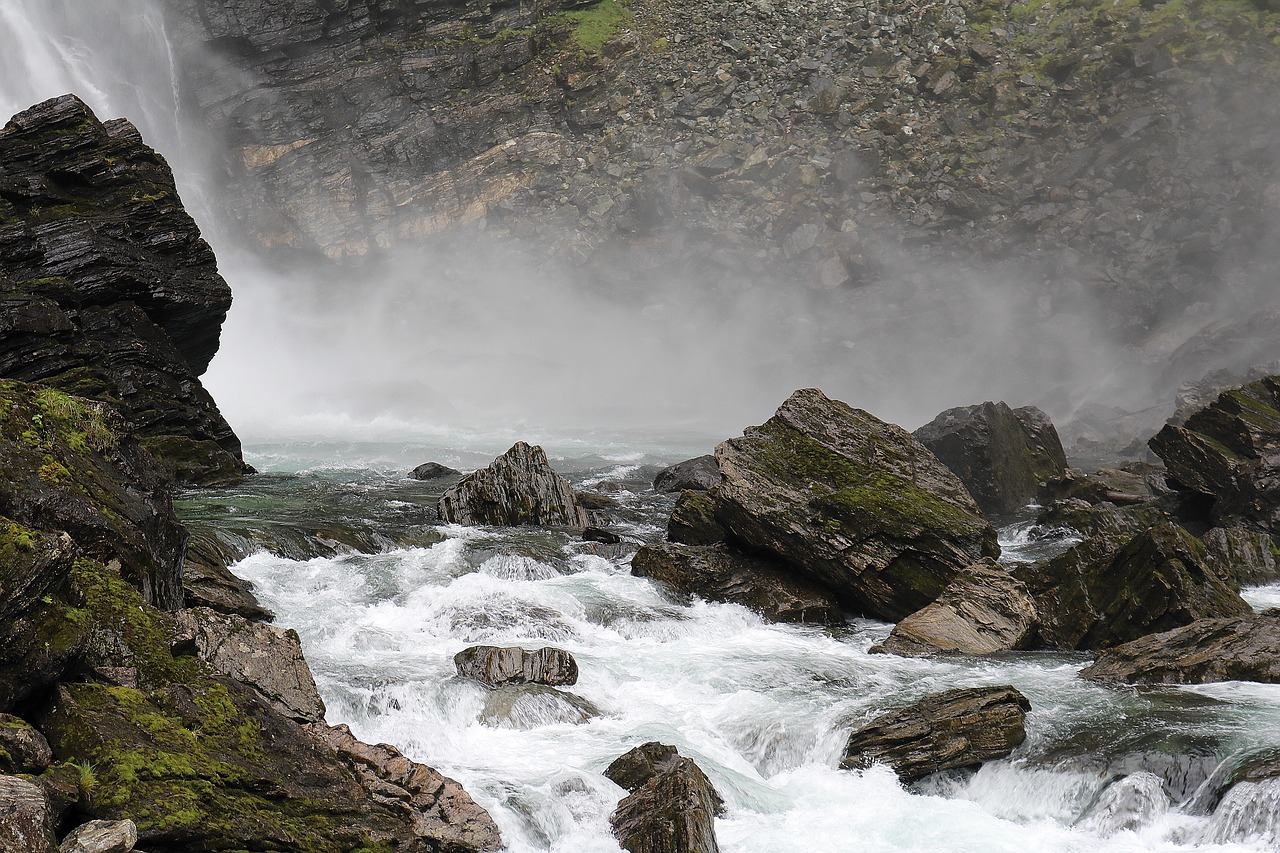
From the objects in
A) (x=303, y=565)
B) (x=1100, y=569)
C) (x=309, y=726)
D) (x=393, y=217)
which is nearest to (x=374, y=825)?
(x=309, y=726)

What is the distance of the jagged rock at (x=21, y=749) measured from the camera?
459 cm

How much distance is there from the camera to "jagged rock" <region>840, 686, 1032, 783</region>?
8.28 meters

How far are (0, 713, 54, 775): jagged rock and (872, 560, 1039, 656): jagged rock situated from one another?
9533 mm

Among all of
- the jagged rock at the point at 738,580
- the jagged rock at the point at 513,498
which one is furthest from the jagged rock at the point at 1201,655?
the jagged rock at the point at 513,498

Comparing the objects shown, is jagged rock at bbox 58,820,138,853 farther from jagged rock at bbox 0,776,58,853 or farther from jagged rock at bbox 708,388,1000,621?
jagged rock at bbox 708,388,1000,621

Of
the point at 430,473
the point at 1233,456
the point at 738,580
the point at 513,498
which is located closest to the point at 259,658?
the point at 738,580

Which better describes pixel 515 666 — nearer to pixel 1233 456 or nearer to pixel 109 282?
pixel 1233 456

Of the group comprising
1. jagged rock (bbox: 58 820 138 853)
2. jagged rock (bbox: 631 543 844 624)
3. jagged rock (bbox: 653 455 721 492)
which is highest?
jagged rock (bbox: 653 455 721 492)

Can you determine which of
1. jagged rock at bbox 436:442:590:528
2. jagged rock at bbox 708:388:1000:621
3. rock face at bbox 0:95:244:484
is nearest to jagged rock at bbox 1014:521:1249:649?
jagged rock at bbox 708:388:1000:621

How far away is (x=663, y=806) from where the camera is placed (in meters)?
7.09

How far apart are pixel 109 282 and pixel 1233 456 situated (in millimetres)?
24167

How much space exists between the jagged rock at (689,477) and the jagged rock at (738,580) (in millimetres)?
7994

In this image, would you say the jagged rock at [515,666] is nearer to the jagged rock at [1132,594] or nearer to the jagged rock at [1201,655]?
the jagged rock at [1201,655]

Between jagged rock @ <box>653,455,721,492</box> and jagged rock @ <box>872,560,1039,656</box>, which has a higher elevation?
jagged rock @ <box>653,455,721,492</box>
